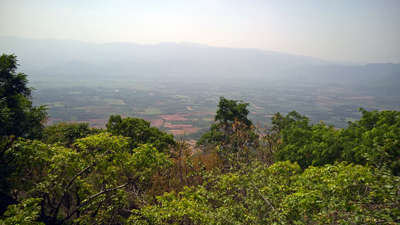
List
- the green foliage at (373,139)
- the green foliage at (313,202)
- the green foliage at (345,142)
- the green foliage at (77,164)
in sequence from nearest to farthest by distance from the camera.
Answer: the green foliage at (313,202) < the green foliage at (77,164) < the green foliage at (373,139) < the green foliage at (345,142)

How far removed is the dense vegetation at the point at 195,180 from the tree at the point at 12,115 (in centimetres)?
4

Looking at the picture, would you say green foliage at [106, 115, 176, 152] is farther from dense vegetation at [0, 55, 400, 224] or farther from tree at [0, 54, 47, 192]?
tree at [0, 54, 47, 192]

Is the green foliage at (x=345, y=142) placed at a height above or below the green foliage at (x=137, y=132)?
above

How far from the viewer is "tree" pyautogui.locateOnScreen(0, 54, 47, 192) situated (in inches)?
258

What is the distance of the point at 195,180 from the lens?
31.5 feet

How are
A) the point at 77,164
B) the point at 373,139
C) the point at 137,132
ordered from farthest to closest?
1. the point at 137,132
2. the point at 373,139
3. the point at 77,164

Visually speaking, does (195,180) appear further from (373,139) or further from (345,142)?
(373,139)

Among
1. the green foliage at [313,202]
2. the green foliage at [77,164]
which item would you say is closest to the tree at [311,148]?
the green foliage at [313,202]

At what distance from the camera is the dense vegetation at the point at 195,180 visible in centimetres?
415

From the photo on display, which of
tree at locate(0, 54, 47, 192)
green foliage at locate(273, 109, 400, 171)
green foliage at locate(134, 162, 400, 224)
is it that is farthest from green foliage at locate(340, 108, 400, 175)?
tree at locate(0, 54, 47, 192)

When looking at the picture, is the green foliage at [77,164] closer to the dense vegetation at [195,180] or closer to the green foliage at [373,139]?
the dense vegetation at [195,180]

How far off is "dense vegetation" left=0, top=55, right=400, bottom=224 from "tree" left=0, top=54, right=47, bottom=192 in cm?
4

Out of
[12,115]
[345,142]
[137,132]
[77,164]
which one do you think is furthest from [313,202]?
[137,132]

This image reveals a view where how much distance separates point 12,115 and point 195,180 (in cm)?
787
